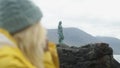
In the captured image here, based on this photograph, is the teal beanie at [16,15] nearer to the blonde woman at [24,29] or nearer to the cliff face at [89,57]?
the blonde woman at [24,29]

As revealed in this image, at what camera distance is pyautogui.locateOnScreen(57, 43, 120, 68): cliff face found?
82.4ft

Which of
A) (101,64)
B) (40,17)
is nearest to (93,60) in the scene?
(101,64)

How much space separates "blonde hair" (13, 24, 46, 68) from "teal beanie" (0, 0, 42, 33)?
1.5 inches

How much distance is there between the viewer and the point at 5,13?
2.76 metres

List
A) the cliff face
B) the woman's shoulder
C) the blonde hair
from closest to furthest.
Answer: the woman's shoulder → the blonde hair → the cliff face

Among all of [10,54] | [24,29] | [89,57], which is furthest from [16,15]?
[89,57]

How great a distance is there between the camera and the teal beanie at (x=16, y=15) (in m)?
2.73

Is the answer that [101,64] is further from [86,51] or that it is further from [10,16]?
[10,16]

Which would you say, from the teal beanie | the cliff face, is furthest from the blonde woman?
the cliff face

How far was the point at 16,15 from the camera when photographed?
272 cm

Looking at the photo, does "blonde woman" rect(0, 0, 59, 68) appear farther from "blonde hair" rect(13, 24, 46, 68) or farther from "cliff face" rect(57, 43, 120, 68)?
"cliff face" rect(57, 43, 120, 68)

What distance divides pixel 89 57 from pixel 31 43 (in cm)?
2333

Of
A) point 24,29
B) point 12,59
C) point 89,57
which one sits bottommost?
point 12,59

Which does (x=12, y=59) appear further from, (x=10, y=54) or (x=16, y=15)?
(x=16, y=15)
